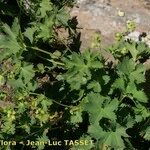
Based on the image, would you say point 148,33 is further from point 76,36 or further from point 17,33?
point 17,33

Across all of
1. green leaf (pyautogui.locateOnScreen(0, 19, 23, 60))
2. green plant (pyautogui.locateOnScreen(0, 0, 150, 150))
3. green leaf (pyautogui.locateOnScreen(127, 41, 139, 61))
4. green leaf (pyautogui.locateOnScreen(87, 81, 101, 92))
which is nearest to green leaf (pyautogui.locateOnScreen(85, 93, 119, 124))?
green plant (pyautogui.locateOnScreen(0, 0, 150, 150))

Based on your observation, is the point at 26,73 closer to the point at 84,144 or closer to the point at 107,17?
the point at 84,144

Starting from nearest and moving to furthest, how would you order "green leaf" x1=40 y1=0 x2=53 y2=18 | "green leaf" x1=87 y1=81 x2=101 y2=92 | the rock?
"green leaf" x1=87 y1=81 x2=101 y2=92 → "green leaf" x1=40 y1=0 x2=53 y2=18 → the rock

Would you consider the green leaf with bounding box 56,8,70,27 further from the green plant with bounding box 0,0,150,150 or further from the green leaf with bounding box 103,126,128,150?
the green leaf with bounding box 103,126,128,150

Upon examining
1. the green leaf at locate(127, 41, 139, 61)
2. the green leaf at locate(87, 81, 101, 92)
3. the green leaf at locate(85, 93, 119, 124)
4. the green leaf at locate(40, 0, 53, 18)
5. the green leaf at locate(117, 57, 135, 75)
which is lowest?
the green leaf at locate(85, 93, 119, 124)

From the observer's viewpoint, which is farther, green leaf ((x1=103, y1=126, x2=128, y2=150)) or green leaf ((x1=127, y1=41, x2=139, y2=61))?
green leaf ((x1=127, y1=41, x2=139, y2=61))

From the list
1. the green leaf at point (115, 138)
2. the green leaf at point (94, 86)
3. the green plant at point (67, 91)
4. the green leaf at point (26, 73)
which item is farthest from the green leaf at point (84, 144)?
the green leaf at point (26, 73)

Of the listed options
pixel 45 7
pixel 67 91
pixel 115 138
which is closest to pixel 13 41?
pixel 45 7

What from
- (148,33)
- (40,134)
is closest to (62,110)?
(40,134)

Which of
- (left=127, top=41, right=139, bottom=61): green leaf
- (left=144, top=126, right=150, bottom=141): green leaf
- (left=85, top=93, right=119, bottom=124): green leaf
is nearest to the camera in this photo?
(left=85, top=93, right=119, bottom=124): green leaf
